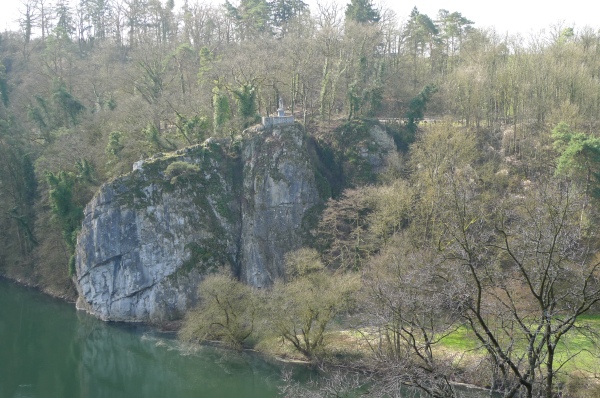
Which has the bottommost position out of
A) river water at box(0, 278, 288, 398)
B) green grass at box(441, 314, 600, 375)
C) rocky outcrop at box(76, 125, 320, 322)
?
river water at box(0, 278, 288, 398)

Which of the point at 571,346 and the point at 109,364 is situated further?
the point at 109,364

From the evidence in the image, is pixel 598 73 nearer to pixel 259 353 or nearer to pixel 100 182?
pixel 259 353

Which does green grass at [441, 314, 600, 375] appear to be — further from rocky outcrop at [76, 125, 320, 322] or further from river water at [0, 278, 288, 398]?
rocky outcrop at [76, 125, 320, 322]

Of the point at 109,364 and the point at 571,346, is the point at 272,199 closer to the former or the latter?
the point at 109,364

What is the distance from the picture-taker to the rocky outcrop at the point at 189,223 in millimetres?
31125

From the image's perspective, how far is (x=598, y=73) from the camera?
3466 centimetres

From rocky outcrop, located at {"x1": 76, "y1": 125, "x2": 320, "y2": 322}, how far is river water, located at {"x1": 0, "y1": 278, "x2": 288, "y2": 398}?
213cm

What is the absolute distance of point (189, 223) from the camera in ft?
106

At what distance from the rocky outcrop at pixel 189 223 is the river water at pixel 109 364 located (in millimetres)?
2128

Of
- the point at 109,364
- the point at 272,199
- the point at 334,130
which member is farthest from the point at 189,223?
the point at 334,130

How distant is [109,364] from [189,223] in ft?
29.3

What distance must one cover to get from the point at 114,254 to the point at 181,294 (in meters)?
4.71

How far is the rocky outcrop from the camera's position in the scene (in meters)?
31.1

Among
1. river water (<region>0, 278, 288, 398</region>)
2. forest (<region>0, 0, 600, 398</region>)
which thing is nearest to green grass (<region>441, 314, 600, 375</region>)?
forest (<region>0, 0, 600, 398</region>)
